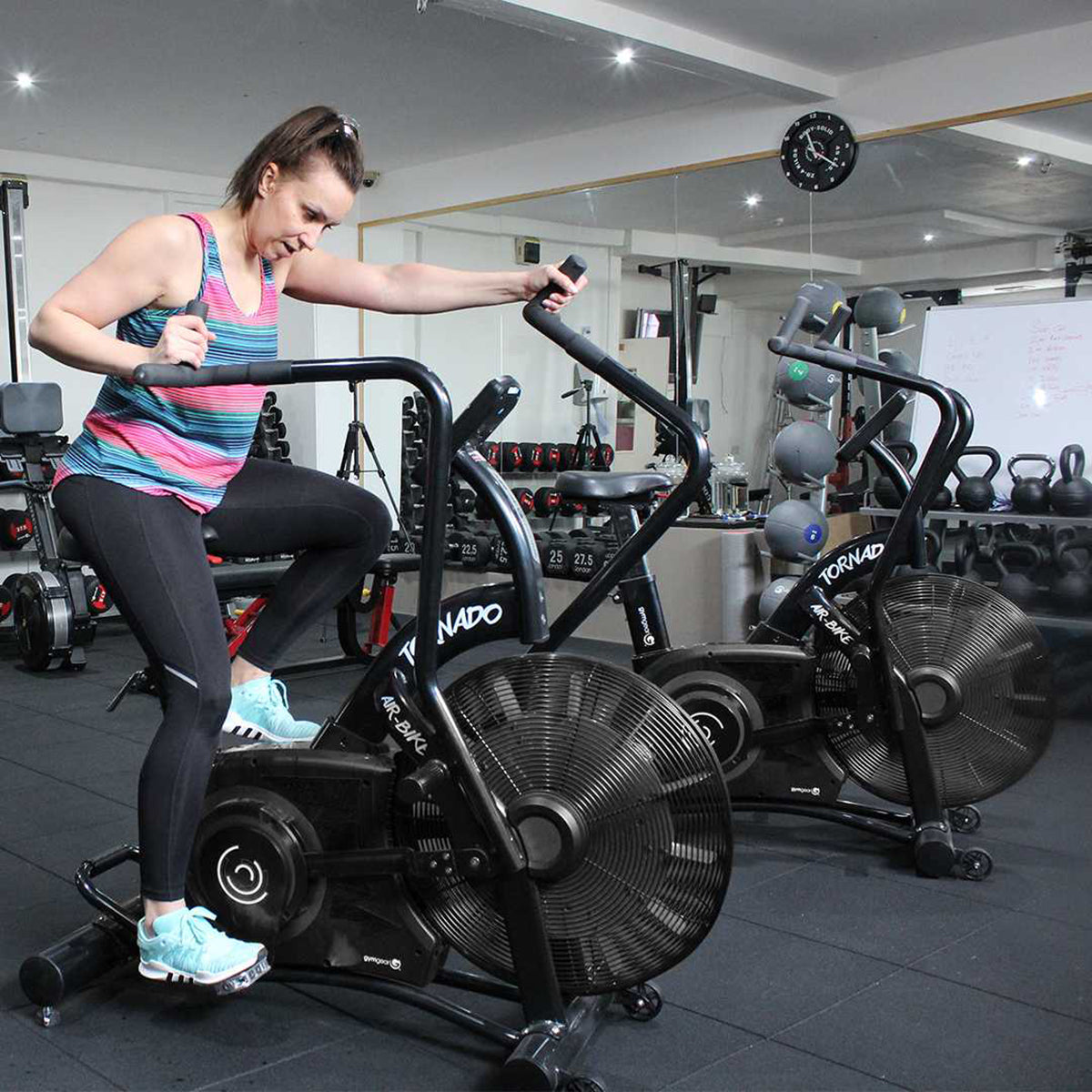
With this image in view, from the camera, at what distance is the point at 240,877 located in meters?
1.96

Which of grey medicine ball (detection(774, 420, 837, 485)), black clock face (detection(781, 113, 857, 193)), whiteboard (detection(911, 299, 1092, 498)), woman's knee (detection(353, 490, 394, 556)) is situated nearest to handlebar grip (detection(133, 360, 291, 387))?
woman's knee (detection(353, 490, 394, 556))

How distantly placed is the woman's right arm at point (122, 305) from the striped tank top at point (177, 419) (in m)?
0.04

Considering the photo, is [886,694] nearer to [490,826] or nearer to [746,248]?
[490,826]

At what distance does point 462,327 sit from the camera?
24.8 ft

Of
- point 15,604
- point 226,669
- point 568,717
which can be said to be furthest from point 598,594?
point 15,604

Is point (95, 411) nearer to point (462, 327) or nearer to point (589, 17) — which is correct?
point (589, 17)

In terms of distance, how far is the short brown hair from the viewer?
1.74m

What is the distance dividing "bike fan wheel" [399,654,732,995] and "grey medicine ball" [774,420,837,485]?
9.15 ft

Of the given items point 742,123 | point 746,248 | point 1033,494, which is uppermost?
point 742,123

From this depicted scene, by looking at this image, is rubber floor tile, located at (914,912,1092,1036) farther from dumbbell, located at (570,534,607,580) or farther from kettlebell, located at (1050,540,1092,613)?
dumbbell, located at (570,534,607,580)

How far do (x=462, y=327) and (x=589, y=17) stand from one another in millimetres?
2982

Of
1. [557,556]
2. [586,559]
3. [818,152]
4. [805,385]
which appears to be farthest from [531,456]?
[805,385]

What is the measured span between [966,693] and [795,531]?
1675mm

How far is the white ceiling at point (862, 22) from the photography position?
15.7 ft
